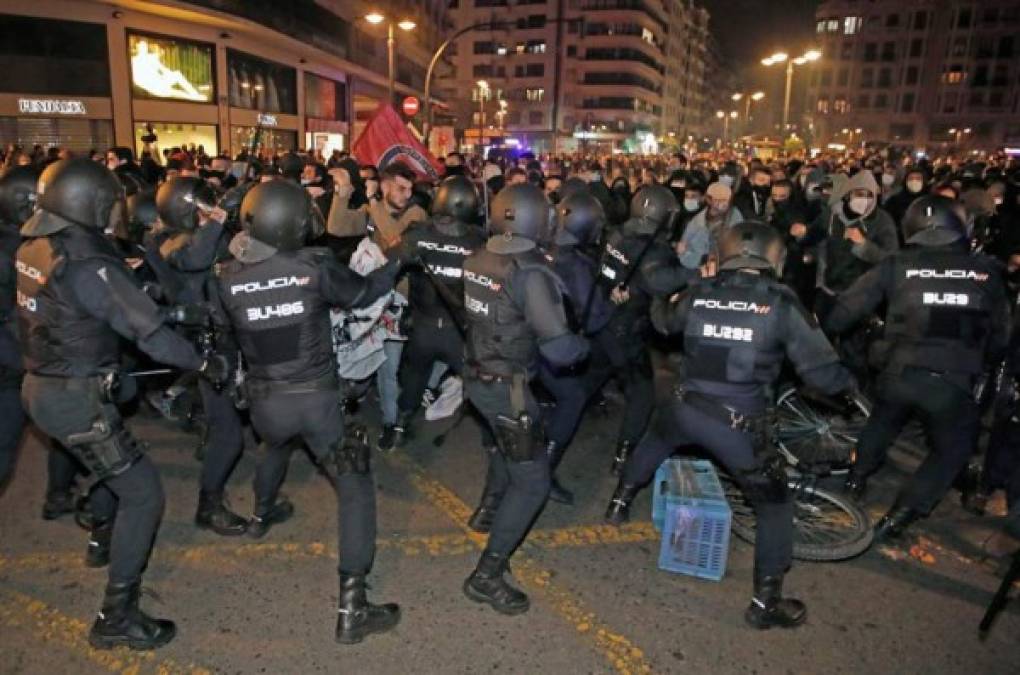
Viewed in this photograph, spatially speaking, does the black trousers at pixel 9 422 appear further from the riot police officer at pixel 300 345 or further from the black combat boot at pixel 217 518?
the riot police officer at pixel 300 345

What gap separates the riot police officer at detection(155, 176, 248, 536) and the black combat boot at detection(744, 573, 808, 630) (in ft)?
10.6

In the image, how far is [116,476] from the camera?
139 inches

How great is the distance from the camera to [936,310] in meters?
4.49

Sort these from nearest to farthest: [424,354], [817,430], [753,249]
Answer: [753,249], [424,354], [817,430]

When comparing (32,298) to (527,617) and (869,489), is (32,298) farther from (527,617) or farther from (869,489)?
(869,489)

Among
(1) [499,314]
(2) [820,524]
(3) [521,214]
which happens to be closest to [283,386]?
A: (1) [499,314]

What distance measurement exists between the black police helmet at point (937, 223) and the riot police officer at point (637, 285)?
1.51 metres

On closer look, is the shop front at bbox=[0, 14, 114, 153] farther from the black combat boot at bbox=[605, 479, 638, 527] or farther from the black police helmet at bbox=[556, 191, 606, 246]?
the black combat boot at bbox=[605, 479, 638, 527]

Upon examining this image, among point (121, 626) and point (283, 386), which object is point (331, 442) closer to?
point (283, 386)

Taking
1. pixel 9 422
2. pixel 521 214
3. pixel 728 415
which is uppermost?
pixel 521 214

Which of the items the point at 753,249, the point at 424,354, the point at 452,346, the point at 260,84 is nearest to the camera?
the point at 753,249

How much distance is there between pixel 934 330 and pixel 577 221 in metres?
2.50

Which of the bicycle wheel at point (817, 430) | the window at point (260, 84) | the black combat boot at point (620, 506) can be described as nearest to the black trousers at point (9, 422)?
the black combat boot at point (620, 506)

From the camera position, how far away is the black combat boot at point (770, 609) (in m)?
3.85
